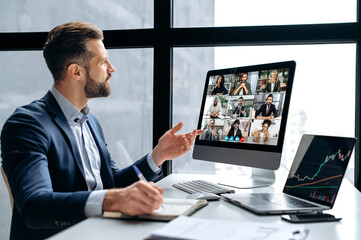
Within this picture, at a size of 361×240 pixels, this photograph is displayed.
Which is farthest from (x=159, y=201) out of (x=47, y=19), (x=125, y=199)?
(x=47, y=19)

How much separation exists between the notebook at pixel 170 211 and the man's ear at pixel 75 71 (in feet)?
2.58

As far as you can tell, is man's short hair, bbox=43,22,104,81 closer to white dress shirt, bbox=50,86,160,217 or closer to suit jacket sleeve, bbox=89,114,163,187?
white dress shirt, bbox=50,86,160,217

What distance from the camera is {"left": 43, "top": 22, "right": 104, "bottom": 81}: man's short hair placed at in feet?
5.23

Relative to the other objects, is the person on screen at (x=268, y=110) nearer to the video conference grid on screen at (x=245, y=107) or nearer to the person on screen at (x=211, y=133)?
the video conference grid on screen at (x=245, y=107)

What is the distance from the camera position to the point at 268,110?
1494 mm

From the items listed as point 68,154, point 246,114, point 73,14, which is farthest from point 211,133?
point 73,14

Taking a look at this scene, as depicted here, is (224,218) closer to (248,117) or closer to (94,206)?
(94,206)

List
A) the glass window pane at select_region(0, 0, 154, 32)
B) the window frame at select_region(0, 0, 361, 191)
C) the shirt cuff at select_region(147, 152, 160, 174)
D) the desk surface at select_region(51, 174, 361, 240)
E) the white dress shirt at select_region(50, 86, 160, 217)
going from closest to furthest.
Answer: the desk surface at select_region(51, 174, 361, 240), the white dress shirt at select_region(50, 86, 160, 217), the shirt cuff at select_region(147, 152, 160, 174), the window frame at select_region(0, 0, 361, 191), the glass window pane at select_region(0, 0, 154, 32)

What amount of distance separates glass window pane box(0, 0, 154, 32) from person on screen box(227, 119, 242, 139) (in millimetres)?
990

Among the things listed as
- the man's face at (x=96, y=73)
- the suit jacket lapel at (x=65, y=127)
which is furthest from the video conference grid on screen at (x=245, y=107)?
the suit jacket lapel at (x=65, y=127)

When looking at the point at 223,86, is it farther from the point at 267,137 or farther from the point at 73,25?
the point at 73,25

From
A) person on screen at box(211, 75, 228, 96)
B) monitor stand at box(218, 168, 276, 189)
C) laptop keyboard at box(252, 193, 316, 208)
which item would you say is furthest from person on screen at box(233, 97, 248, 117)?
laptop keyboard at box(252, 193, 316, 208)

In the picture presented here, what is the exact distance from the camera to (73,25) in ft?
5.32

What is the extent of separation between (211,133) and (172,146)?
0.20 meters
